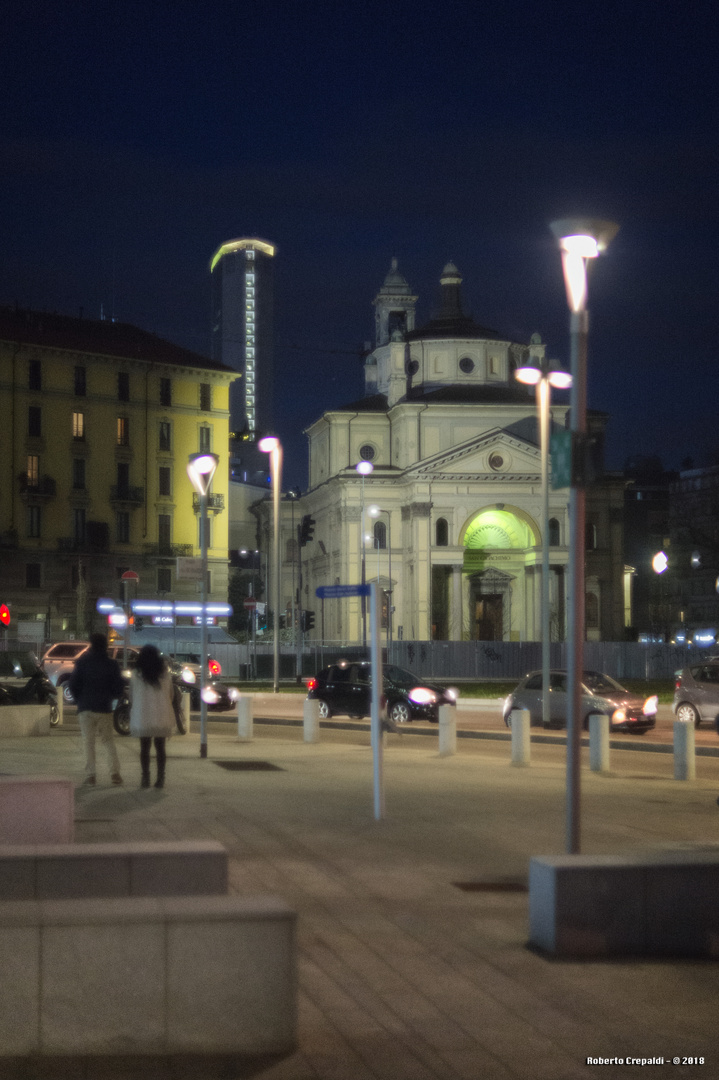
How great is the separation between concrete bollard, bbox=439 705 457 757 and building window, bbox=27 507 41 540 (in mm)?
61394

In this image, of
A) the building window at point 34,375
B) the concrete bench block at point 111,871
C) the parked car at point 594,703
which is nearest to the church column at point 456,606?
the building window at point 34,375

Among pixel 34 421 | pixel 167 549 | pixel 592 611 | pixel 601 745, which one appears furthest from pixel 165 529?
pixel 601 745

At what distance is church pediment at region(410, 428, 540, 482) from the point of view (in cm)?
8862

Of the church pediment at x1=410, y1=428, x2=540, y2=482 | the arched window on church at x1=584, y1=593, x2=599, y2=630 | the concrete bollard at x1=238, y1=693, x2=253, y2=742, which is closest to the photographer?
the concrete bollard at x1=238, y1=693, x2=253, y2=742

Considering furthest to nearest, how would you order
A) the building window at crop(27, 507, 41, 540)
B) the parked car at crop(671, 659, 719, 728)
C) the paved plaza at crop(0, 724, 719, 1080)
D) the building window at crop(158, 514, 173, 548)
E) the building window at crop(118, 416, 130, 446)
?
the building window at crop(158, 514, 173, 548)
the building window at crop(118, 416, 130, 446)
the building window at crop(27, 507, 41, 540)
the parked car at crop(671, 659, 719, 728)
the paved plaza at crop(0, 724, 719, 1080)

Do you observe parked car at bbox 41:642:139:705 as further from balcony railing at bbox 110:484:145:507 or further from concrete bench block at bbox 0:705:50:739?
balcony railing at bbox 110:484:145:507

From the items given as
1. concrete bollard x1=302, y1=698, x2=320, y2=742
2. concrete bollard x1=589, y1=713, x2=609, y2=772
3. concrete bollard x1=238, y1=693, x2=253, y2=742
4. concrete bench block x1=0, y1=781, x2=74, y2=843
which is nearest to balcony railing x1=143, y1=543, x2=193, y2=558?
concrete bollard x1=238, y1=693, x2=253, y2=742

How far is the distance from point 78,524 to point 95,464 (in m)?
3.97

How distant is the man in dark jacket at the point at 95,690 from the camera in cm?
1660

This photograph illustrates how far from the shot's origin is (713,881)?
8031mm

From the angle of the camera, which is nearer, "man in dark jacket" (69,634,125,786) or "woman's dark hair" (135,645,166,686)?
"woman's dark hair" (135,645,166,686)

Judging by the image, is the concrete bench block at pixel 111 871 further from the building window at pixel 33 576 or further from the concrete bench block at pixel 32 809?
the building window at pixel 33 576

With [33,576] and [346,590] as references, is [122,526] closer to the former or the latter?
[33,576]

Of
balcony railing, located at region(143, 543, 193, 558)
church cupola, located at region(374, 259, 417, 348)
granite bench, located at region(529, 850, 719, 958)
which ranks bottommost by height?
granite bench, located at region(529, 850, 719, 958)
